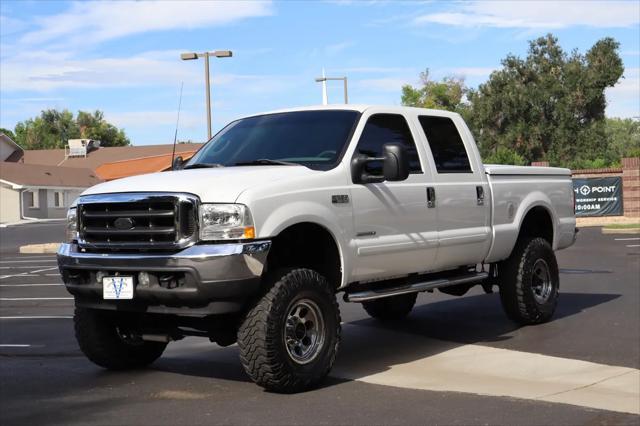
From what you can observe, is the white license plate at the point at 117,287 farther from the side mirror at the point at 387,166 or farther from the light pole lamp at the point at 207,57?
the light pole lamp at the point at 207,57

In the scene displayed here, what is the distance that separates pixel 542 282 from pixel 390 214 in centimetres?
324

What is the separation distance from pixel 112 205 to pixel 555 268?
219 inches

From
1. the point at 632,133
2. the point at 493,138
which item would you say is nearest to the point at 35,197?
the point at 493,138

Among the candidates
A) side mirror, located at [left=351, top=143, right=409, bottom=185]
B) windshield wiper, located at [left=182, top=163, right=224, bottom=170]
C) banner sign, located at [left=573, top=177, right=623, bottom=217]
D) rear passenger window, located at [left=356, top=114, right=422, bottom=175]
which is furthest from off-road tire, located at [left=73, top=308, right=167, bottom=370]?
banner sign, located at [left=573, top=177, right=623, bottom=217]

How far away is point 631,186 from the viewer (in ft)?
107

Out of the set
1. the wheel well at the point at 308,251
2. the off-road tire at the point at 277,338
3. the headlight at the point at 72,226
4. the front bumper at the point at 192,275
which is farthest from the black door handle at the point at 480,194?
the headlight at the point at 72,226

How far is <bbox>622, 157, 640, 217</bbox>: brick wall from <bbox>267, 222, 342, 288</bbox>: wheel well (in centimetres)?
2764

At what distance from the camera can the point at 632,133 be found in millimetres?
125875

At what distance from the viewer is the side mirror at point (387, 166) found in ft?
24.0

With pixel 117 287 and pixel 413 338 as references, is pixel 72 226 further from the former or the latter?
pixel 413 338

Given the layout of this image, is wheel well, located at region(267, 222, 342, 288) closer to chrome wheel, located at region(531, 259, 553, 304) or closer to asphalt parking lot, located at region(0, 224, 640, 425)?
asphalt parking lot, located at region(0, 224, 640, 425)

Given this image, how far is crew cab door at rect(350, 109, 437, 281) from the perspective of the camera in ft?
24.2

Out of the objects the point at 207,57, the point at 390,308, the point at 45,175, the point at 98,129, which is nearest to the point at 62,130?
the point at 98,129

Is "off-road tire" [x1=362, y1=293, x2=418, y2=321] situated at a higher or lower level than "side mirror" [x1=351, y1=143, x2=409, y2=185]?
lower
